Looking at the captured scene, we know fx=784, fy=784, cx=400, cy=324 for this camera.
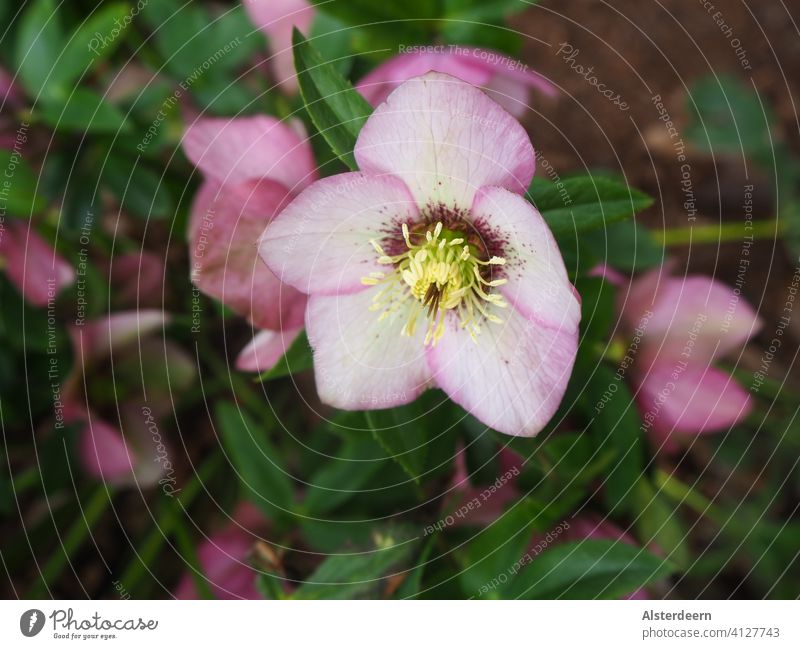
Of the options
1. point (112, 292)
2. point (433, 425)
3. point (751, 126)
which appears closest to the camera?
point (433, 425)

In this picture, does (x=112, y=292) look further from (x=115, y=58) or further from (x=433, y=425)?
(x=433, y=425)

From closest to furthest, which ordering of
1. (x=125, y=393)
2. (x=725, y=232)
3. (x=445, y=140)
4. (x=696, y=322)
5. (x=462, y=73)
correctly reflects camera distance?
(x=445, y=140), (x=462, y=73), (x=696, y=322), (x=125, y=393), (x=725, y=232)

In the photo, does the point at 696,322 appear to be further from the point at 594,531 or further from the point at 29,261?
the point at 29,261

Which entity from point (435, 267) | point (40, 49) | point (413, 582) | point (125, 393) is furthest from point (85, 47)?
point (413, 582)

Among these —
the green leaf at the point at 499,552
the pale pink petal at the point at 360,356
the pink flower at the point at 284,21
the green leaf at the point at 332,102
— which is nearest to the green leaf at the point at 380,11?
the pink flower at the point at 284,21
